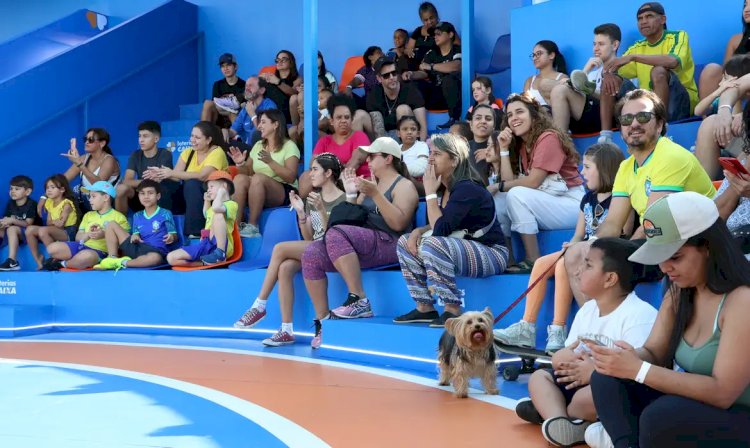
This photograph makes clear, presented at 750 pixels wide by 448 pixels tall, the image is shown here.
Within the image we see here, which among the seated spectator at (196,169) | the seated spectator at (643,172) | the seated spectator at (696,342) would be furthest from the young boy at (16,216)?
the seated spectator at (696,342)

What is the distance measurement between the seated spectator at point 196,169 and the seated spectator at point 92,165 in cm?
86

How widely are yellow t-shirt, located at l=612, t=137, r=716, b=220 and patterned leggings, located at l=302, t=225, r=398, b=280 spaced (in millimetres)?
2144

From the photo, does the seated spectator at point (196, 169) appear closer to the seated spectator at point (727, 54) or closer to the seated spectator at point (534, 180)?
the seated spectator at point (534, 180)

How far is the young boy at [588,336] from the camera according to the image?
140 inches

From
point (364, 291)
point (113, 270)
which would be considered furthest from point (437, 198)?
point (113, 270)

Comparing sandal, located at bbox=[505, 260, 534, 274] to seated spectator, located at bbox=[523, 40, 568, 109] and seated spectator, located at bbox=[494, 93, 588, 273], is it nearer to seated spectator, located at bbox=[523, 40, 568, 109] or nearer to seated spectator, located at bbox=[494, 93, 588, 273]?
seated spectator, located at bbox=[494, 93, 588, 273]

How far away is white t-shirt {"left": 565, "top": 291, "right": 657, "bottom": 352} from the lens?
12.0 feet

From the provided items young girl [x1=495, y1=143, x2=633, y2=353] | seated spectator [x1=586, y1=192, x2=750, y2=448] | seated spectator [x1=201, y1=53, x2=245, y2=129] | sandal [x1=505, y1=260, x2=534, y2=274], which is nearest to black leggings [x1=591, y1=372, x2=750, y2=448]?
seated spectator [x1=586, y1=192, x2=750, y2=448]

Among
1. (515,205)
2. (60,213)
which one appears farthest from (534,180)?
(60,213)

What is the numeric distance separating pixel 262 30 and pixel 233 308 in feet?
18.1

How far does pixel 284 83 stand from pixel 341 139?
2112 mm

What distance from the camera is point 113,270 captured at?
821cm

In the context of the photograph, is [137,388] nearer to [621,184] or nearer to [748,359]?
[621,184]

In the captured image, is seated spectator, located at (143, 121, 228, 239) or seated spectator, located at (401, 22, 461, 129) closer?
seated spectator, located at (143, 121, 228, 239)
